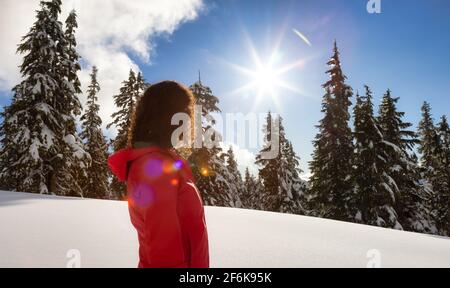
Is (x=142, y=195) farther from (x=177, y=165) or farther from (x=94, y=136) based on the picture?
(x=94, y=136)

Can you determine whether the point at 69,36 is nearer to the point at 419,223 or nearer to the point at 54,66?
the point at 54,66

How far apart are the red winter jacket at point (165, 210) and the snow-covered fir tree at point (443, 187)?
3304 cm

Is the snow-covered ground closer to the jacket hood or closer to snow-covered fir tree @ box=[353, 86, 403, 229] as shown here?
the jacket hood

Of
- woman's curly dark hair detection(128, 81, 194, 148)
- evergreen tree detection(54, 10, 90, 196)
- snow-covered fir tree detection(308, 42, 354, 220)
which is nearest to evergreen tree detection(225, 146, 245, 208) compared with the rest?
snow-covered fir tree detection(308, 42, 354, 220)

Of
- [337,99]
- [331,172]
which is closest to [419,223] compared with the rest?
[331,172]

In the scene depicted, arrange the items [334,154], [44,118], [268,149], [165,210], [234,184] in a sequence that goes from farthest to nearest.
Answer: [268,149] < [234,184] < [334,154] < [44,118] < [165,210]

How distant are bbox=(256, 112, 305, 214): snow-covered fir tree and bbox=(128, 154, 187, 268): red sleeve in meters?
31.0

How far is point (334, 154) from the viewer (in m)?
26.6

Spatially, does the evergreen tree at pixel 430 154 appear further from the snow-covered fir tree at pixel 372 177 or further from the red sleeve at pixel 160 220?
the red sleeve at pixel 160 220

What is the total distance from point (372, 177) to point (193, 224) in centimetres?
2483

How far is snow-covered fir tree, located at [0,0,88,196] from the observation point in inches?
721

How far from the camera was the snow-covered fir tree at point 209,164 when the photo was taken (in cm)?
2420

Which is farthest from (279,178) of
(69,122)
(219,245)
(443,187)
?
A: (219,245)
